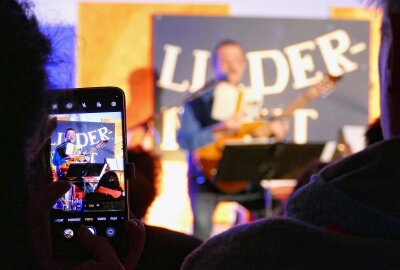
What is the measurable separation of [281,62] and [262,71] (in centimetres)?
16

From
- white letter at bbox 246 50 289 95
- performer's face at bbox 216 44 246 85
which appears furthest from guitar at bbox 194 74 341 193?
white letter at bbox 246 50 289 95

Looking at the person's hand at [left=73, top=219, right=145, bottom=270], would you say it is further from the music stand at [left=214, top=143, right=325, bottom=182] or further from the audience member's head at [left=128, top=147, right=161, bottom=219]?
the music stand at [left=214, top=143, right=325, bottom=182]

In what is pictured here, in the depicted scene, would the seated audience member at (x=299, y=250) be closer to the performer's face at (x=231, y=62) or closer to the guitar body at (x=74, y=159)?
the guitar body at (x=74, y=159)

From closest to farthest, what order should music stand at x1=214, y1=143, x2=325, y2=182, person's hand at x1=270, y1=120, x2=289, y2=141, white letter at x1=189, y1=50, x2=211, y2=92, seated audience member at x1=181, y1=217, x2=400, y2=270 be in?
seated audience member at x1=181, y1=217, x2=400, y2=270 < music stand at x1=214, y1=143, x2=325, y2=182 < person's hand at x1=270, y1=120, x2=289, y2=141 < white letter at x1=189, y1=50, x2=211, y2=92

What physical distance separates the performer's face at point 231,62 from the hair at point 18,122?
3.28 m

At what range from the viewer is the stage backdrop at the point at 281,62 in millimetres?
4391

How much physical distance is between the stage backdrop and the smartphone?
370 centimetres

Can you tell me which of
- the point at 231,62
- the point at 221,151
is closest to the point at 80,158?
the point at 221,151

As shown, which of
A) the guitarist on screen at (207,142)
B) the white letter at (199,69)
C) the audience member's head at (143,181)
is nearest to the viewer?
the audience member's head at (143,181)

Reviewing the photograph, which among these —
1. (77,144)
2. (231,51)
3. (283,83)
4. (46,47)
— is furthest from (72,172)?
(283,83)

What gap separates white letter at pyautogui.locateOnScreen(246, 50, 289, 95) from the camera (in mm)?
4438

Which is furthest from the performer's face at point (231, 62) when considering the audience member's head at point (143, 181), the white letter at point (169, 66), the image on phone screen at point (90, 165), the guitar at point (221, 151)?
the image on phone screen at point (90, 165)

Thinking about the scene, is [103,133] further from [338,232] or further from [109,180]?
[338,232]

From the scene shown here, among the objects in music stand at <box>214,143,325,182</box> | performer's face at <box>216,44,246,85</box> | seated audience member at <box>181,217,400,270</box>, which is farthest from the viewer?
performer's face at <box>216,44,246,85</box>
